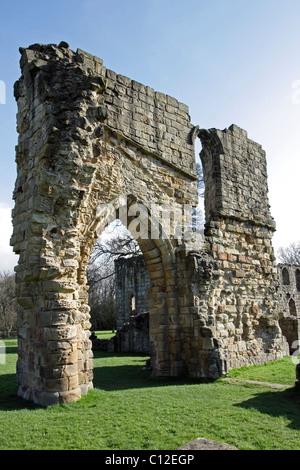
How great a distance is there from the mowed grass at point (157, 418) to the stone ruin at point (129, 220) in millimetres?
553

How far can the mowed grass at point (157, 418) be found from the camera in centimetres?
426

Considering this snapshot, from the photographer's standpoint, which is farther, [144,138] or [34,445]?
[144,138]

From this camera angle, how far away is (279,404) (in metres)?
5.84

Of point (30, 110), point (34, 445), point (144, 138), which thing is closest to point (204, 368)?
point (34, 445)

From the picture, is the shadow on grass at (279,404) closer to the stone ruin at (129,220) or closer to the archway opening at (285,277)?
the stone ruin at (129,220)

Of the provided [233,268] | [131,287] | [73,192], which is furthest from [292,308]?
[73,192]

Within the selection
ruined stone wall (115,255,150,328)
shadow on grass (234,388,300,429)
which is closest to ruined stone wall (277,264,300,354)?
ruined stone wall (115,255,150,328)

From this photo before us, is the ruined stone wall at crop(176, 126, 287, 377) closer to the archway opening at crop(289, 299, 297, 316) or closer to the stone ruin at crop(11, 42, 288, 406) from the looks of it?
the stone ruin at crop(11, 42, 288, 406)

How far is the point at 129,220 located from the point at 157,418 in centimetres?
468

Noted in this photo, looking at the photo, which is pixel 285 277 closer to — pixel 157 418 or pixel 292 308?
pixel 292 308

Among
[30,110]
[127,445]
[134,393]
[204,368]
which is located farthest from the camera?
[204,368]

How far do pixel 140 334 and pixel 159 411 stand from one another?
33.2 ft

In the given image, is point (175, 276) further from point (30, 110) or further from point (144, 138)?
point (30, 110)

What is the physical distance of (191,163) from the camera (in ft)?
32.5
